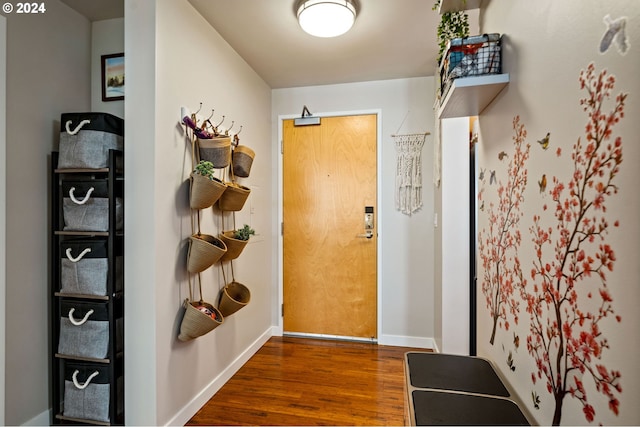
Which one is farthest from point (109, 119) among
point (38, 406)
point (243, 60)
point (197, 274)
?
point (38, 406)

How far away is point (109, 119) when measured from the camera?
69.8 inches

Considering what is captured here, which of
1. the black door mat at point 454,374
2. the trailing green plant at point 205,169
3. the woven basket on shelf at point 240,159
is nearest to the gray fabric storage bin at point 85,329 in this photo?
the trailing green plant at point 205,169

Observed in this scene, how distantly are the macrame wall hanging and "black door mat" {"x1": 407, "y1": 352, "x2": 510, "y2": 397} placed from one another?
6.21 ft

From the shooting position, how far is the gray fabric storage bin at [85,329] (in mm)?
1729

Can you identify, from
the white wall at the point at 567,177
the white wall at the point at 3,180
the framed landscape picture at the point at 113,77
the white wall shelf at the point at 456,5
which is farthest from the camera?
the framed landscape picture at the point at 113,77

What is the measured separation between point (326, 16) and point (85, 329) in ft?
7.25

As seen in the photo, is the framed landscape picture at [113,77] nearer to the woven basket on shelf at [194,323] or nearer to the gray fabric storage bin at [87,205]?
the gray fabric storage bin at [87,205]

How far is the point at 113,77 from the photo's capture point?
2.15 m

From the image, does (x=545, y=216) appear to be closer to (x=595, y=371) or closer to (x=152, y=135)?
(x=595, y=371)

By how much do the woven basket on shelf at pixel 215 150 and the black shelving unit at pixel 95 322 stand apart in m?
0.44

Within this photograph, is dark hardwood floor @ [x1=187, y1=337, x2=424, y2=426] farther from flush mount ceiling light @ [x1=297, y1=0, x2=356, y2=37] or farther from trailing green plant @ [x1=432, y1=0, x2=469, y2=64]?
flush mount ceiling light @ [x1=297, y1=0, x2=356, y2=37]

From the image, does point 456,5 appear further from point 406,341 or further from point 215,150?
point 406,341

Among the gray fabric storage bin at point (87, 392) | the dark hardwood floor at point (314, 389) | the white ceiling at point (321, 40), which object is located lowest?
the dark hardwood floor at point (314, 389)

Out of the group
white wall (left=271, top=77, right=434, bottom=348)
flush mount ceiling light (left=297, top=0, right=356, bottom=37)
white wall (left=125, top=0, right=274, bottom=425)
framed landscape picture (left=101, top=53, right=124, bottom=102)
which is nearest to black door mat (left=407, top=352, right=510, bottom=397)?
white wall (left=125, top=0, right=274, bottom=425)
